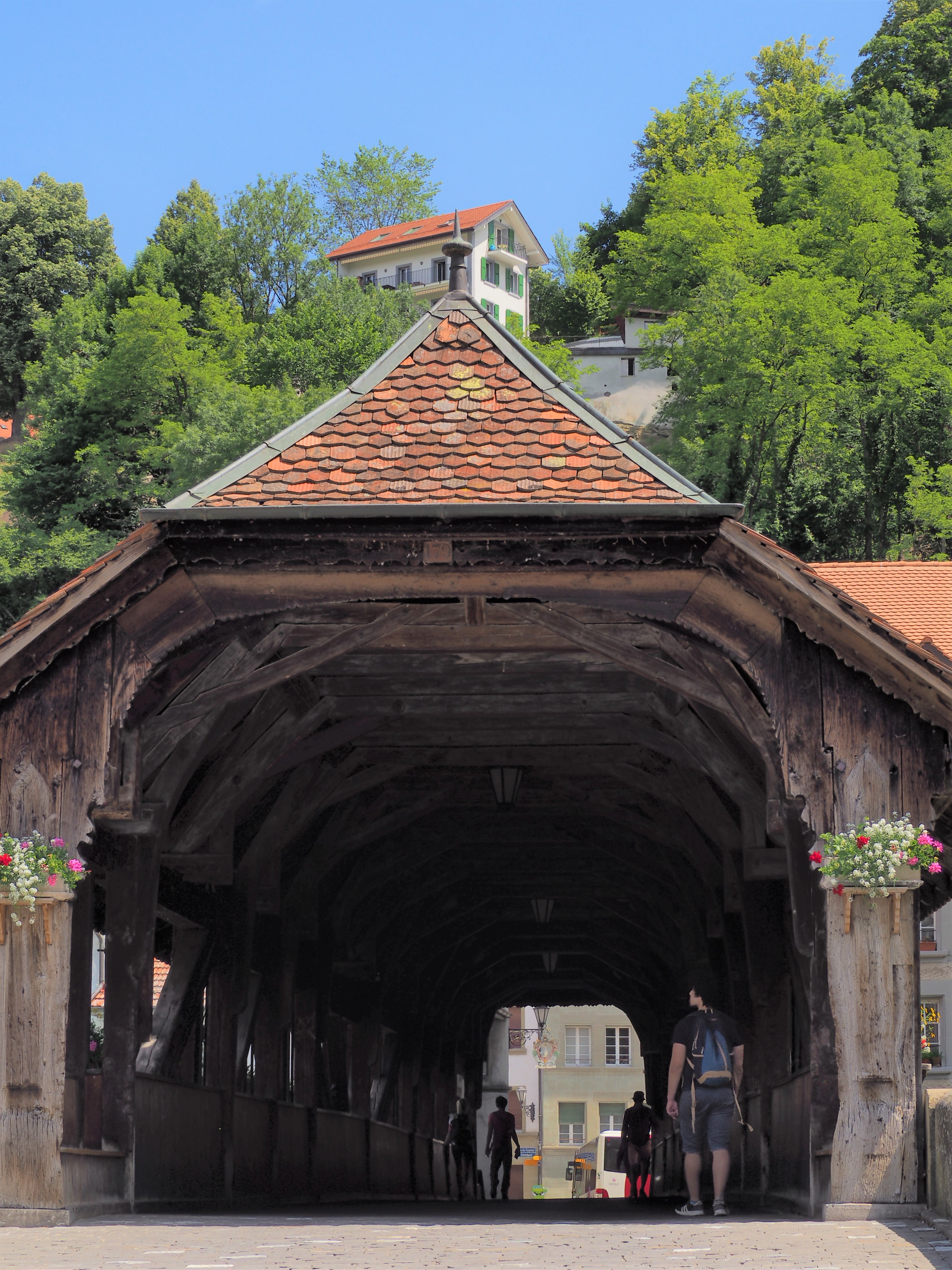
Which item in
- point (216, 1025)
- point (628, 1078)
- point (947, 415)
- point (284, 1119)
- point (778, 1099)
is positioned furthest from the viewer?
point (628, 1078)

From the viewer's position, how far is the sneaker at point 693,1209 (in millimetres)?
10508

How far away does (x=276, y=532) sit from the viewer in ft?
30.7

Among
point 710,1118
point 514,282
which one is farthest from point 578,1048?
point 710,1118

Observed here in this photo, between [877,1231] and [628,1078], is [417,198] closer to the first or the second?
[628,1078]

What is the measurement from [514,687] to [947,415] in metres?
36.3

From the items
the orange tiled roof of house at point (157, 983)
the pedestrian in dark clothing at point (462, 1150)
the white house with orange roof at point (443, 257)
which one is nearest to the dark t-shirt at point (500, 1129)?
A: the pedestrian in dark clothing at point (462, 1150)

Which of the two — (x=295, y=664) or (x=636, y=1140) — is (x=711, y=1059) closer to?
(x=295, y=664)

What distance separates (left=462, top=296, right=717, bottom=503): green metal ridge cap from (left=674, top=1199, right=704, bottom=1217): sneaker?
4.49 m

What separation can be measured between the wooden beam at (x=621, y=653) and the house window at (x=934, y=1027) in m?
24.6

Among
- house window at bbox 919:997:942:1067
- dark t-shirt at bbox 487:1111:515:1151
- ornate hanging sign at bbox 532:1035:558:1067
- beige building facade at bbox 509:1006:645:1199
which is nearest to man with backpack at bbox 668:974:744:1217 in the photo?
dark t-shirt at bbox 487:1111:515:1151

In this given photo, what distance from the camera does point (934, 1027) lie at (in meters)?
33.9

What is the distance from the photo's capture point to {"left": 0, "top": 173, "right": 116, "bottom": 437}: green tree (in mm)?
68000

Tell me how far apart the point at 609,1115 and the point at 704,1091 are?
178ft

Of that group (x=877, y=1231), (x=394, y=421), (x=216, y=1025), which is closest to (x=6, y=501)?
(x=216, y=1025)
